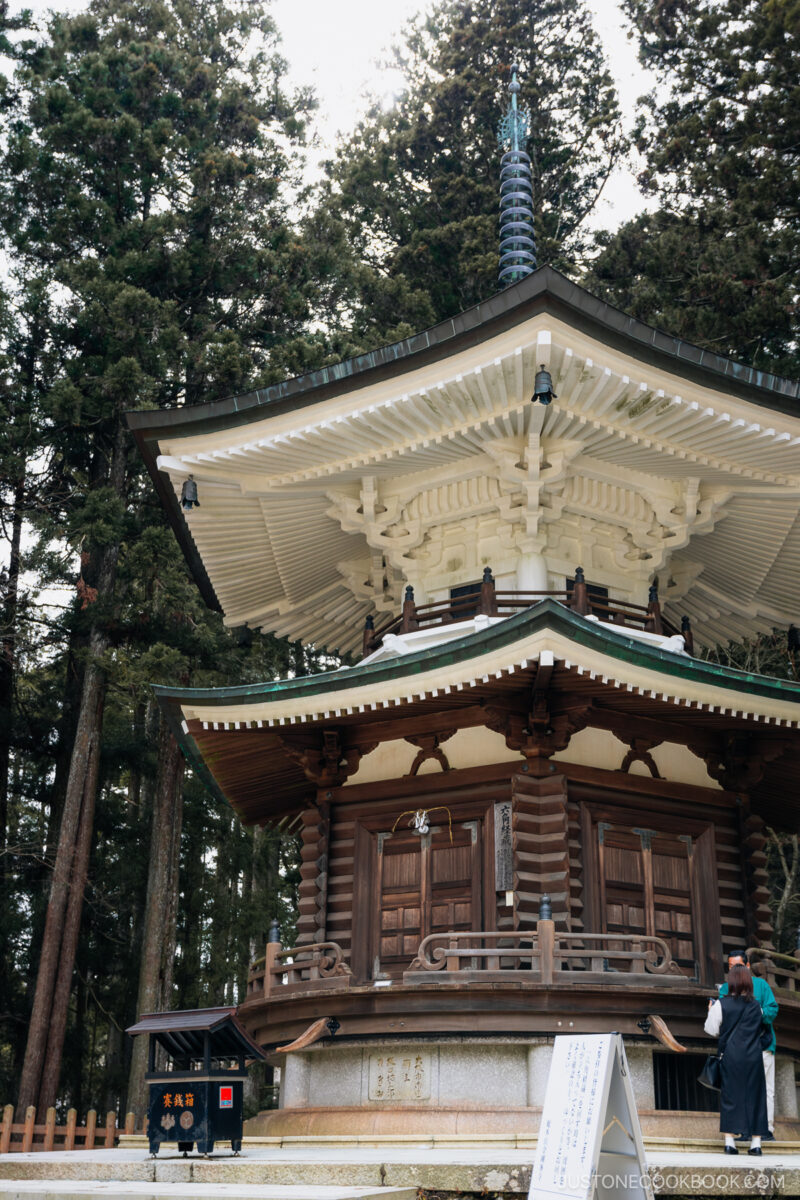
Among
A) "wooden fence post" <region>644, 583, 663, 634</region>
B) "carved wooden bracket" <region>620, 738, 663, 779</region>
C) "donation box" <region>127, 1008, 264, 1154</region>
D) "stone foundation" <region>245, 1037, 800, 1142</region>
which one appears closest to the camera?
"donation box" <region>127, 1008, 264, 1154</region>

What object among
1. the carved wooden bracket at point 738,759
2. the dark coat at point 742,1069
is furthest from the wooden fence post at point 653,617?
Result: the dark coat at point 742,1069

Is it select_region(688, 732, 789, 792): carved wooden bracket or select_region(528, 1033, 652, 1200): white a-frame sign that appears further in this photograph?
select_region(688, 732, 789, 792): carved wooden bracket

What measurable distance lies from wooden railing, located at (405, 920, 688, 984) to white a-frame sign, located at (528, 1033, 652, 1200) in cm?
428

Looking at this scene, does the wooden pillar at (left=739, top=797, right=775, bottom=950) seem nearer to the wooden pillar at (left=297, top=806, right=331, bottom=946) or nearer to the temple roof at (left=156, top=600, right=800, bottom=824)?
the temple roof at (left=156, top=600, right=800, bottom=824)

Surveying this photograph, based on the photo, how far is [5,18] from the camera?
25.6m

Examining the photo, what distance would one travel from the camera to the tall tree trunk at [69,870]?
1788cm

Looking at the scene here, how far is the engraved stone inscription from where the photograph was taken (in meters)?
10.4

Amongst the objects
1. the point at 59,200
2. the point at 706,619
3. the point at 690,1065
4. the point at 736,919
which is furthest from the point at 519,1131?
the point at 59,200

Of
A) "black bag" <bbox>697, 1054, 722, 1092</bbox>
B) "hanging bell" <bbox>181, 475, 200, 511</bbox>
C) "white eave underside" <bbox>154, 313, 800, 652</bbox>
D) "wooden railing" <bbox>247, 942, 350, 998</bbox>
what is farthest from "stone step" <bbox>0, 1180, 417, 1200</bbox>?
"white eave underside" <bbox>154, 313, 800, 652</bbox>

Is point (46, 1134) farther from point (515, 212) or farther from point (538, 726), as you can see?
point (515, 212)

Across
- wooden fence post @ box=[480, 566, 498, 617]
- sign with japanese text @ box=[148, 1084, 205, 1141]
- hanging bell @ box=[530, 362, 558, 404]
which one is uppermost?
hanging bell @ box=[530, 362, 558, 404]

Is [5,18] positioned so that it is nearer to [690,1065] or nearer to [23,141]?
[23,141]

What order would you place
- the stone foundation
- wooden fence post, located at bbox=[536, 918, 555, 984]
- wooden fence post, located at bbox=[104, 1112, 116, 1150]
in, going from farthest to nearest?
wooden fence post, located at bbox=[104, 1112, 116, 1150] < wooden fence post, located at bbox=[536, 918, 555, 984] < the stone foundation

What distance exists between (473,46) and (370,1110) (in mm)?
28348
